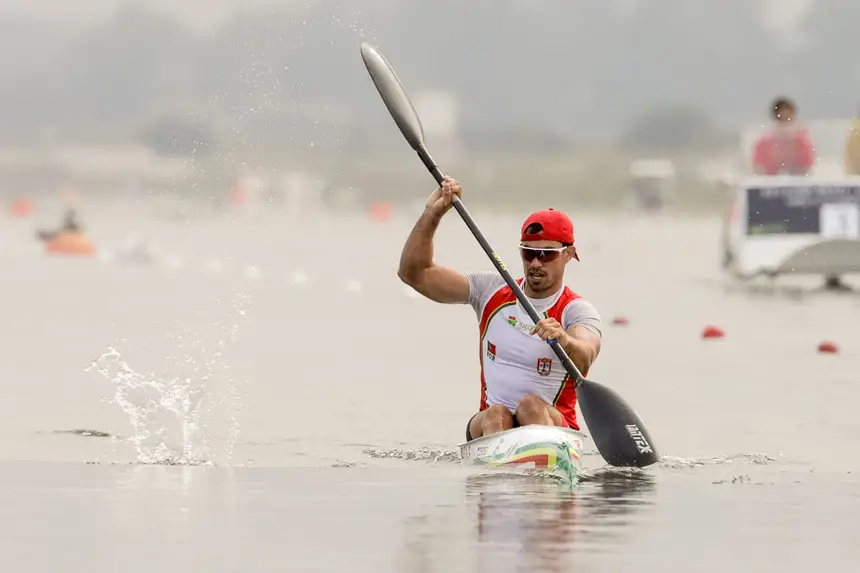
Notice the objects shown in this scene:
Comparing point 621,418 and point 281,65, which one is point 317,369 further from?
point 281,65

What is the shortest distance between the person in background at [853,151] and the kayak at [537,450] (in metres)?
16.9

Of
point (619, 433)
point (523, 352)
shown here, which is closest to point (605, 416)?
point (619, 433)

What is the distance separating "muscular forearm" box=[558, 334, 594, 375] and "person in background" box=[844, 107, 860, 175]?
55.1 feet

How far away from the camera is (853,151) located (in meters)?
28.9

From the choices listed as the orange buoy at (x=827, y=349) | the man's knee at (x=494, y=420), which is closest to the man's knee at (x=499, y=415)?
the man's knee at (x=494, y=420)

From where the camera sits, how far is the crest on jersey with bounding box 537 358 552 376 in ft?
41.2

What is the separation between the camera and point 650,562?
9.36 meters

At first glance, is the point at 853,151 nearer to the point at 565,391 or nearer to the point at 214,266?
the point at 214,266

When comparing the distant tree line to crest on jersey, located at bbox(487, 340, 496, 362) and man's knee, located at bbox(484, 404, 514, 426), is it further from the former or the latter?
man's knee, located at bbox(484, 404, 514, 426)

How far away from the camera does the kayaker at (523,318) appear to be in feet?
40.4

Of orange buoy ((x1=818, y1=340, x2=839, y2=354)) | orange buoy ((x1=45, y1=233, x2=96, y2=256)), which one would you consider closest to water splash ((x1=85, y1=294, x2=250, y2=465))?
orange buoy ((x1=818, y1=340, x2=839, y2=354))

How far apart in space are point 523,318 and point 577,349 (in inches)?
14.8

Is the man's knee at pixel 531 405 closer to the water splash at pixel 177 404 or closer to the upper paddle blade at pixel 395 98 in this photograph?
the water splash at pixel 177 404

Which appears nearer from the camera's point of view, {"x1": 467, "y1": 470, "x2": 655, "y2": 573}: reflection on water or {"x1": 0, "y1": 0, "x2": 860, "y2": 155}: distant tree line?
{"x1": 467, "y1": 470, "x2": 655, "y2": 573}: reflection on water
